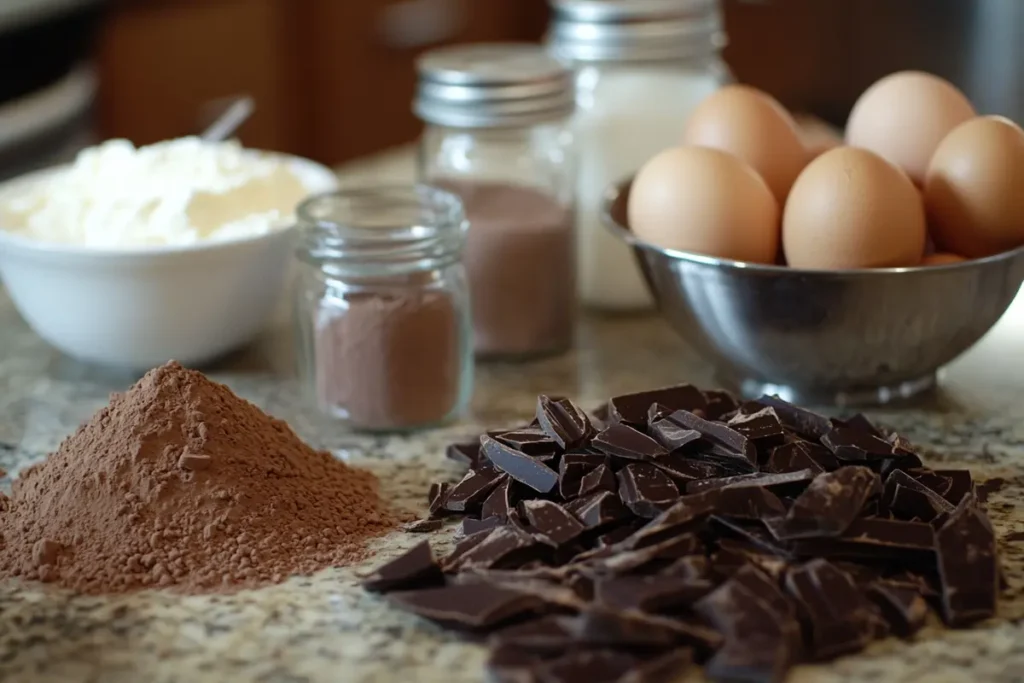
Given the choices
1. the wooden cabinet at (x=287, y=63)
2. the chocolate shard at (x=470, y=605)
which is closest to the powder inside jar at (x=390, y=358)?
the chocolate shard at (x=470, y=605)

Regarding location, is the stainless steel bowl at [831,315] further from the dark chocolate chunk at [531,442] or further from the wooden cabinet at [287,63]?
the wooden cabinet at [287,63]

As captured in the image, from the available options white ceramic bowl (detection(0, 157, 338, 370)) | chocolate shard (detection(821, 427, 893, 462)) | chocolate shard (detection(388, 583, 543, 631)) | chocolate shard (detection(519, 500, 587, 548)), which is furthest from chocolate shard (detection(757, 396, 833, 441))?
white ceramic bowl (detection(0, 157, 338, 370))

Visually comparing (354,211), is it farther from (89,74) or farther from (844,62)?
(844,62)

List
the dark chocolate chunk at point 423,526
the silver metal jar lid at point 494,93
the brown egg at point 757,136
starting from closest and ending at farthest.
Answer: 1. the dark chocolate chunk at point 423,526
2. the brown egg at point 757,136
3. the silver metal jar lid at point 494,93

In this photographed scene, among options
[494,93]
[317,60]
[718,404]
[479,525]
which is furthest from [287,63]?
[479,525]

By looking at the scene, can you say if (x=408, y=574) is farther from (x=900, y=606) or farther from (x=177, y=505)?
(x=900, y=606)

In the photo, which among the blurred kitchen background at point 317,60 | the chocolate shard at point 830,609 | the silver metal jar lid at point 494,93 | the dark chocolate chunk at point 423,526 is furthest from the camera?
the blurred kitchen background at point 317,60

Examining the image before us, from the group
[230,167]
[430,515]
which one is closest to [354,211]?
[230,167]
